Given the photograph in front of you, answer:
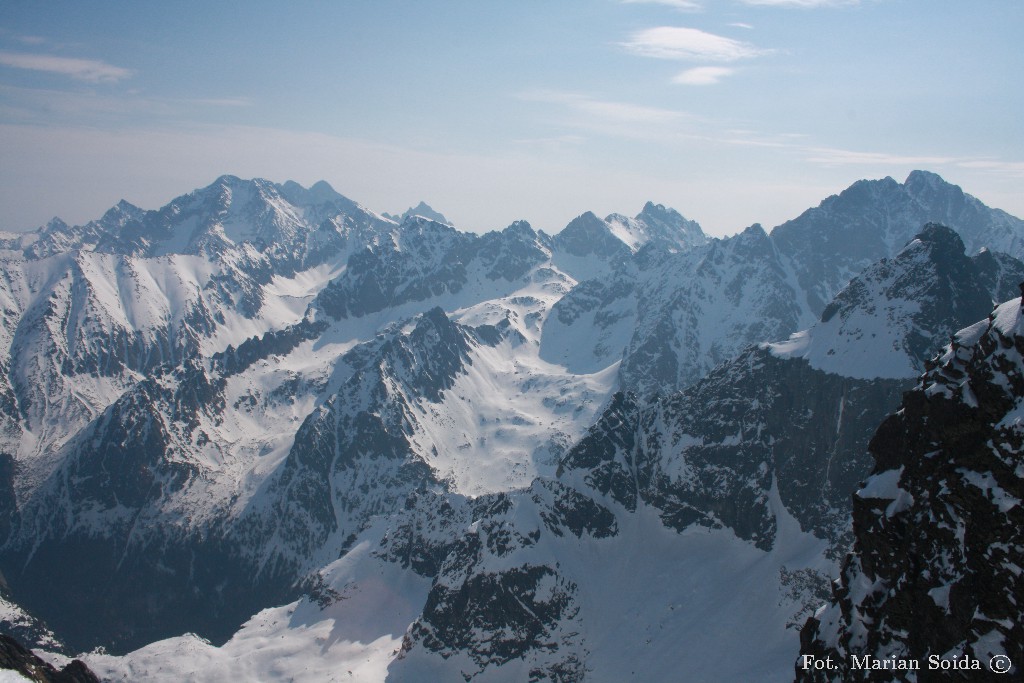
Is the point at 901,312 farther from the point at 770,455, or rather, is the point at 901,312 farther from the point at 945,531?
the point at 945,531

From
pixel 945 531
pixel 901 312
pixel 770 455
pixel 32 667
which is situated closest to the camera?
pixel 945 531

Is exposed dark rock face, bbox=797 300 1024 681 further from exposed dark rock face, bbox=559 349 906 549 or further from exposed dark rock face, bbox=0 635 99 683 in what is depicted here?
exposed dark rock face, bbox=559 349 906 549

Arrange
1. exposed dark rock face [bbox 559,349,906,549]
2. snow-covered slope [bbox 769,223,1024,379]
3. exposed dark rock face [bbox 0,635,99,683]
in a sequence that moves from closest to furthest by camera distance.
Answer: exposed dark rock face [bbox 0,635,99,683], exposed dark rock face [bbox 559,349,906,549], snow-covered slope [bbox 769,223,1024,379]

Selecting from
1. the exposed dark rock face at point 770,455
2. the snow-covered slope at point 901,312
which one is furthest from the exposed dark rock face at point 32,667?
the snow-covered slope at point 901,312

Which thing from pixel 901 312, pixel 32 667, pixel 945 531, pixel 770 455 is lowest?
pixel 32 667

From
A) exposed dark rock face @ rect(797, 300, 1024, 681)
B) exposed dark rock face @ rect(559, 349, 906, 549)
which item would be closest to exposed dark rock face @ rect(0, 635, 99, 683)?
exposed dark rock face @ rect(797, 300, 1024, 681)

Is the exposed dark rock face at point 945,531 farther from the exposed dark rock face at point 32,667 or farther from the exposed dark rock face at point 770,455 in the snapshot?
the exposed dark rock face at point 770,455

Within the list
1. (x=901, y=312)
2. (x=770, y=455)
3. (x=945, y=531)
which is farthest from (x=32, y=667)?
(x=901, y=312)
